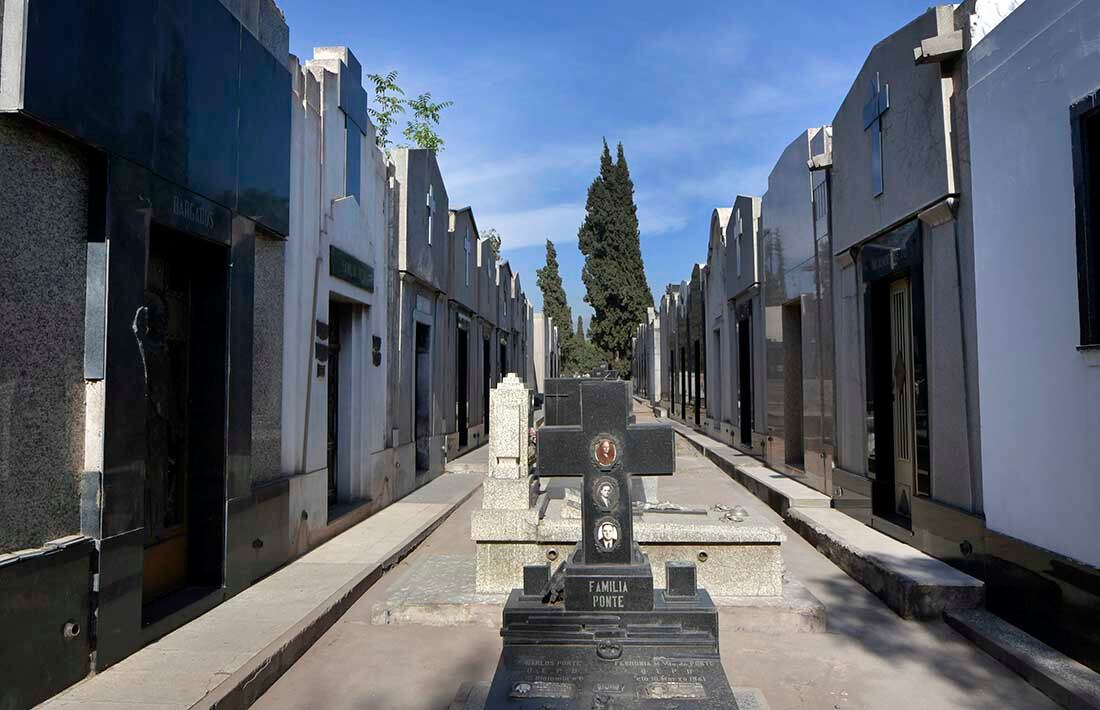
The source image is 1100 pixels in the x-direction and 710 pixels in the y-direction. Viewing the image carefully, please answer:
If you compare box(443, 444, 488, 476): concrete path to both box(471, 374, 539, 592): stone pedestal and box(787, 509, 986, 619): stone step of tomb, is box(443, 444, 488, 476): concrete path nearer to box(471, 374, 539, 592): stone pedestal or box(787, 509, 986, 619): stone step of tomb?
box(471, 374, 539, 592): stone pedestal

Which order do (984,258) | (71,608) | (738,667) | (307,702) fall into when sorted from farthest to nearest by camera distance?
1. (984,258)
2. (738,667)
3. (307,702)
4. (71,608)

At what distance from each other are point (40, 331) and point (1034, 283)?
5974mm

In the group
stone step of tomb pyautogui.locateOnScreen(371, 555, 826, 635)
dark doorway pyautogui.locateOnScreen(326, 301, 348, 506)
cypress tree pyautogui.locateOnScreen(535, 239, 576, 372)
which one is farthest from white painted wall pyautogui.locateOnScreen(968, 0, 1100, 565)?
cypress tree pyautogui.locateOnScreen(535, 239, 576, 372)

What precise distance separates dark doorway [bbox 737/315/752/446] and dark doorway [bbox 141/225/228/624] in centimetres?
1077

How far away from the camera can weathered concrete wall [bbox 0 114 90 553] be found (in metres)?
3.46

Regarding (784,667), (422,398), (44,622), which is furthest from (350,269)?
(784,667)

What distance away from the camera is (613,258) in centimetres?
4006

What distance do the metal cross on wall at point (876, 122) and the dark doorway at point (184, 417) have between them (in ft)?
21.4

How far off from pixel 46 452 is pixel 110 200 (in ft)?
4.84

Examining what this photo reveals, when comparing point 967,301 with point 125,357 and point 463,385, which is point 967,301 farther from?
point 463,385

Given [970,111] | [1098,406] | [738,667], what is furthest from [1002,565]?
[970,111]

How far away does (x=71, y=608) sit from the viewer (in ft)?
12.1

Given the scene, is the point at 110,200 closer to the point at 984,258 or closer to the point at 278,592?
the point at 278,592

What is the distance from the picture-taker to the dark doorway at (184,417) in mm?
4996
